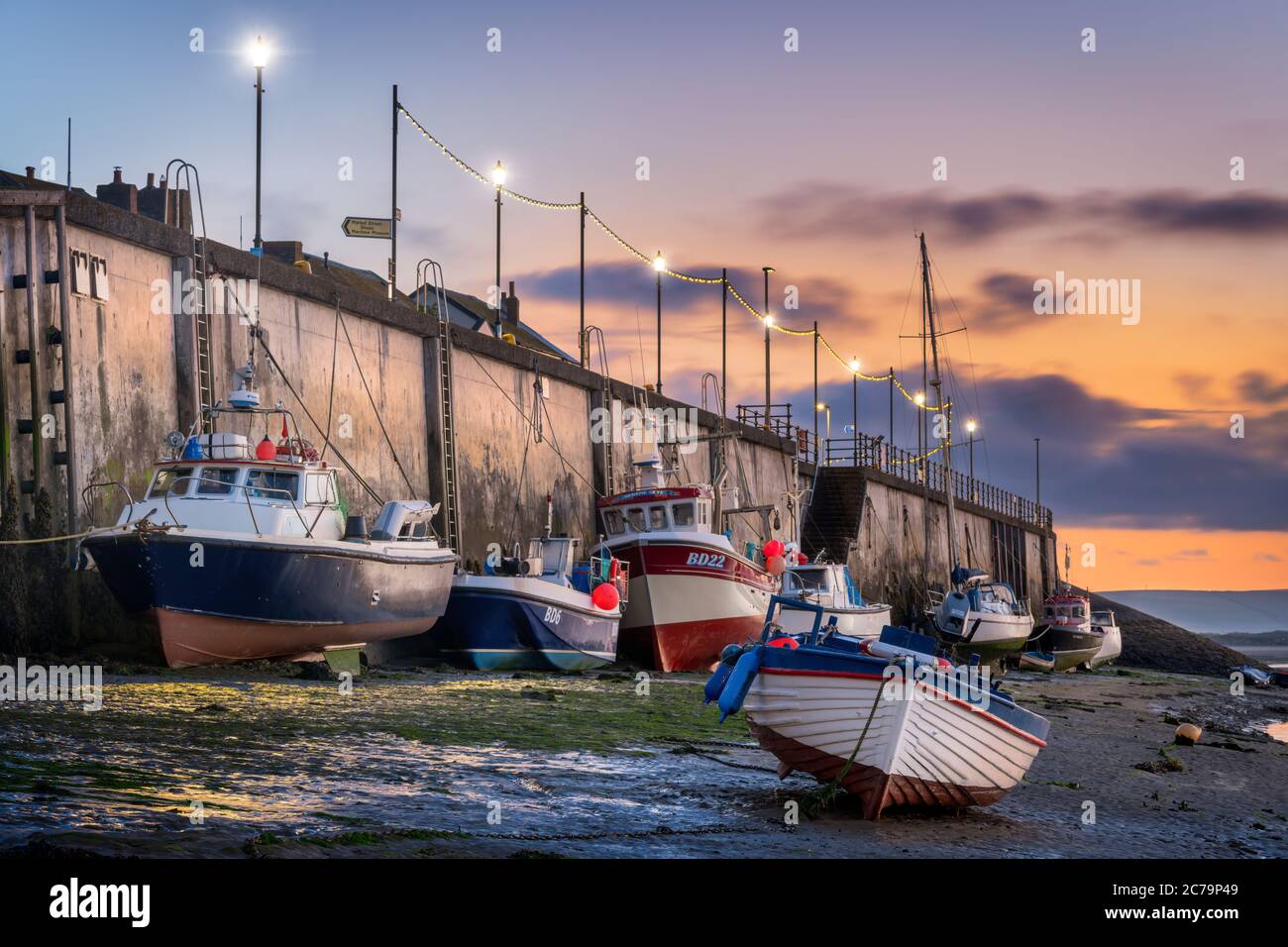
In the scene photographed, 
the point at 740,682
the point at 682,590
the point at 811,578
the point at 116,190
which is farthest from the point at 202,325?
the point at 116,190

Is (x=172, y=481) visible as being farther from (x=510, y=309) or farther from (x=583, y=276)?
(x=510, y=309)

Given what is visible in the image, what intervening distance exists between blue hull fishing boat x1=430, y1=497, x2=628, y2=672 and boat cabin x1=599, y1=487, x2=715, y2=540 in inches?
179

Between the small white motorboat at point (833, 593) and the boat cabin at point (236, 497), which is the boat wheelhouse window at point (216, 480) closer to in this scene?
the boat cabin at point (236, 497)

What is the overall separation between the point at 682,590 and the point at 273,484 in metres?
10.2

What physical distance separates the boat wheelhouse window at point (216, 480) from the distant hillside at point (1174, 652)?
4646 centimetres

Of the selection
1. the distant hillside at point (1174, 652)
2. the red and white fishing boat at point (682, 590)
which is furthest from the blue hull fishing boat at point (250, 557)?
the distant hillside at point (1174, 652)

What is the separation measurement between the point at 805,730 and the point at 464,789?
247cm

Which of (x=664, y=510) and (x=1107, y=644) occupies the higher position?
(x=664, y=510)

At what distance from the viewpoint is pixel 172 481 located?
15.4 meters

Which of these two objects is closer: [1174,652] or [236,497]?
[236,497]

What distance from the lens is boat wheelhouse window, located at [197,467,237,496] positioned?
15484 millimetres

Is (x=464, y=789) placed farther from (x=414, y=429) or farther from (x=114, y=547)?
(x=414, y=429)

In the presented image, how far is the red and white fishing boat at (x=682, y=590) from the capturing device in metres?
24.4
